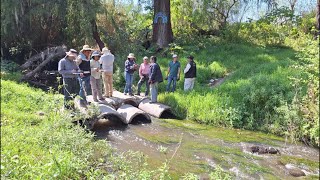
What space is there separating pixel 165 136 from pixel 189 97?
104 inches

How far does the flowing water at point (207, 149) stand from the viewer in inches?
275

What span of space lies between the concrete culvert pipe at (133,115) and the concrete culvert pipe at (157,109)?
524mm

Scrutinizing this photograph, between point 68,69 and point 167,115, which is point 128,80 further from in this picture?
point 68,69

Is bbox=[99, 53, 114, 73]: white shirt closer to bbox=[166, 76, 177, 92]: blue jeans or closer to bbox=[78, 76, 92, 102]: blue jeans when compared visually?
bbox=[78, 76, 92, 102]: blue jeans

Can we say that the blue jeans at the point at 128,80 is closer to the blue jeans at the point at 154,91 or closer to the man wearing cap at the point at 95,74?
the blue jeans at the point at 154,91

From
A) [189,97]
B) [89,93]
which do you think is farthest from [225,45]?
[89,93]

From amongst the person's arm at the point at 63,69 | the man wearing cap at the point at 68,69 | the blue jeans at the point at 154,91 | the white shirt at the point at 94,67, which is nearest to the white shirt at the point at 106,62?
the white shirt at the point at 94,67

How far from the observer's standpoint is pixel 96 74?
10.0 meters

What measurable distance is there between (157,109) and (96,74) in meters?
2.26

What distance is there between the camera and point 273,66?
1321cm

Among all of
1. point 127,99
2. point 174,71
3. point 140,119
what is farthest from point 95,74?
point 174,71

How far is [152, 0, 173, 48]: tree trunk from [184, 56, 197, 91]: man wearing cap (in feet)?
23.6

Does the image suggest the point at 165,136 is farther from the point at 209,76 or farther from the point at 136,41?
the point at 136,41

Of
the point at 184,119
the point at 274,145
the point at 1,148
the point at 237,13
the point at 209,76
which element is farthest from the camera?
the point at 237,13
